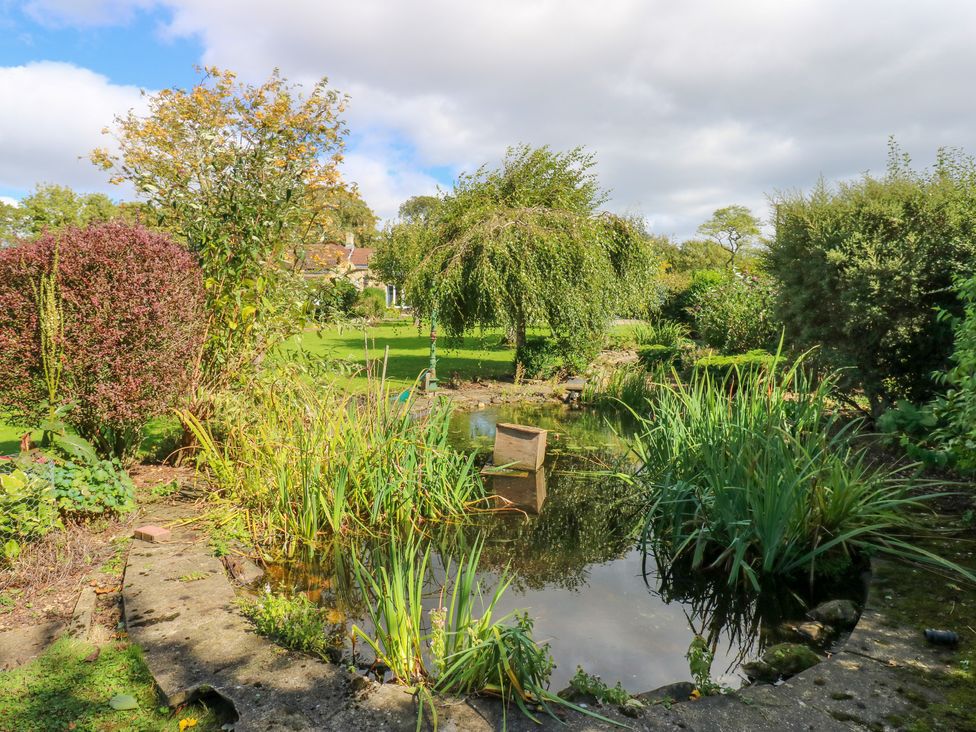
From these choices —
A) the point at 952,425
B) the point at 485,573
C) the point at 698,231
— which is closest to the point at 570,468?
the point at 485,573

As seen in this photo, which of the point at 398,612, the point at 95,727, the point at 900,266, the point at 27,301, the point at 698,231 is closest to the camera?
the point at 95,727

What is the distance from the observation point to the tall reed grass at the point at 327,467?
481 cm

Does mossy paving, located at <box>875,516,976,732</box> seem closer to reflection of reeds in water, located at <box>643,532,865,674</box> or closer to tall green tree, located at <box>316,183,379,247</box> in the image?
reflection of reeds in water, located at <box>643,532,865,674</box>

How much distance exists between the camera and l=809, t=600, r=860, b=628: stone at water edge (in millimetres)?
3650

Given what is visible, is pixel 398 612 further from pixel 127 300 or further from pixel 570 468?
pixel 570 468

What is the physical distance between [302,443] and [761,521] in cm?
334

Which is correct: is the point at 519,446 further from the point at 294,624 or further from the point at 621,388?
the point at 621,388

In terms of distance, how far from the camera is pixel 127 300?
504 centimetres

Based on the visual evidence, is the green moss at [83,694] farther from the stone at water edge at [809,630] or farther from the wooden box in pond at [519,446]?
the wooden box in pond at [519,446]

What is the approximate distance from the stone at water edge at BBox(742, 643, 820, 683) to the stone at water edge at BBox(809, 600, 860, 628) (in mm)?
458

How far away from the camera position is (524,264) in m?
12.9

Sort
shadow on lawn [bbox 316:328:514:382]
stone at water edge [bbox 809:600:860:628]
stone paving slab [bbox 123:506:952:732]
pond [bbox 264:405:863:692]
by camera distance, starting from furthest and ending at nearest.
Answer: shadow on lawn [bbox 316:328:514:382] < stone at water edge [bbox 809:600:860:628] < pond [bbox 264:405:863:692] < stone paving slab [bbox 123:506:952:732]

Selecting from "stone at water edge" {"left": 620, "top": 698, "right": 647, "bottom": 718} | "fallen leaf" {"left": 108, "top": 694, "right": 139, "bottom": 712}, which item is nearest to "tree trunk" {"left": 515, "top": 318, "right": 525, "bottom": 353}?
"stone at water edge" {"left": 620, "top": 698, "right": 647, "bottom": 718}

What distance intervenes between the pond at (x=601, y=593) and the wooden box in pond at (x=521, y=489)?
0.09 ft
